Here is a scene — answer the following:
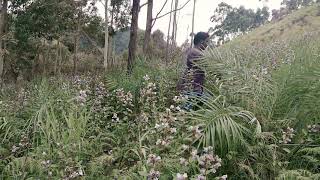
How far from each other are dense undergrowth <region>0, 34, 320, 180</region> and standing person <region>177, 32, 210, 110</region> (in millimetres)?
131

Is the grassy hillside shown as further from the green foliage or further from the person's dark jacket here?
the person's dark jacket

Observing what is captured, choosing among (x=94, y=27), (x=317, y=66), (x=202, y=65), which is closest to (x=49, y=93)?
(x=202, y=65)

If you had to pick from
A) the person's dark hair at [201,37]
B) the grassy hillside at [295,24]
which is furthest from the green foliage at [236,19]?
the person's dark hair at [201,37]

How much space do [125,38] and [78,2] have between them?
122ft

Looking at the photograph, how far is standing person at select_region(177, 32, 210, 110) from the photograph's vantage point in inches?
191

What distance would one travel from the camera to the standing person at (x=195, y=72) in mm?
4863

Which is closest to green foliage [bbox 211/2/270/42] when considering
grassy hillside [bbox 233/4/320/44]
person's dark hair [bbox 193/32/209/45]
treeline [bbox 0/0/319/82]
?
grassy hillside [bbox 233/4/320/44]

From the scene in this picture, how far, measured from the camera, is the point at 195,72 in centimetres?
502

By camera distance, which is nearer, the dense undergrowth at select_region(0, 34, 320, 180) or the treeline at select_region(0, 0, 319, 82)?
the dense undergrowth at select_region(0, 34, 320, 180)

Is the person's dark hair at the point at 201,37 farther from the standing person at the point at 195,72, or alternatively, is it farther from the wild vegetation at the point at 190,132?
the wild vegetation at the point at 190,132

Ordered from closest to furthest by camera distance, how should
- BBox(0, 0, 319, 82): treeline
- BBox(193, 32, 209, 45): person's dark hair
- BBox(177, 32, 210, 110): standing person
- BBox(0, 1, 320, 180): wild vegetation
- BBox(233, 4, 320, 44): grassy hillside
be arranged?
BBox(0, 1, 320, 180): wild vegetation
BBox(177, 32, 210, 110): standing person
BBox(193, 32, 209, 45): person's dark hair
BBox(0, 0, 319, 82): treeline
BBox(233, 4, 320, 44): grassy hillside

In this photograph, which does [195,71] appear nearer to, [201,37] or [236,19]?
[201,37]

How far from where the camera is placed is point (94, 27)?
1155 inches

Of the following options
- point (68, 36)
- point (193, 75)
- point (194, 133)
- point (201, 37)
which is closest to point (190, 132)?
point (194, 133)
